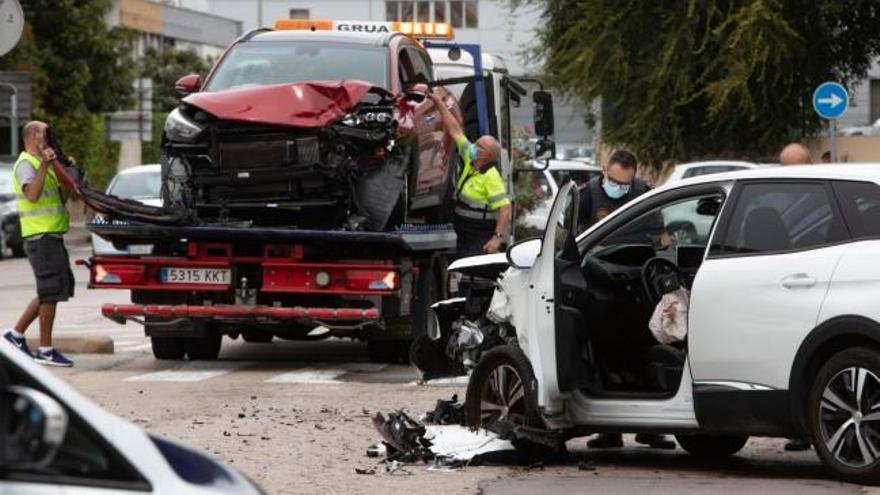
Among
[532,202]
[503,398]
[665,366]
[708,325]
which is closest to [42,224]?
[503,398]

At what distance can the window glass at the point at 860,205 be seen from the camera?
9.66 meters

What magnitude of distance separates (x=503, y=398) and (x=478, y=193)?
20.6 ft

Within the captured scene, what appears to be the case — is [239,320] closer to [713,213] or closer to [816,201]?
[713,213]

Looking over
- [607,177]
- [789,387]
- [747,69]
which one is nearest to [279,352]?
[607,177]

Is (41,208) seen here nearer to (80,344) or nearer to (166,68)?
(80,344)

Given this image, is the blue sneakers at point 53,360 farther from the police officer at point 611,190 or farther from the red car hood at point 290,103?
the police officer at point 611,190

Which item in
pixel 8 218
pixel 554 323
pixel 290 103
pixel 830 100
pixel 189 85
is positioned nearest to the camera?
pixel 554 323

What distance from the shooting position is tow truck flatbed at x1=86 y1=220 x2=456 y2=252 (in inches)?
606

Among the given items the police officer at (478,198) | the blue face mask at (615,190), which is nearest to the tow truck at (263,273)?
the police officer at (478,198)

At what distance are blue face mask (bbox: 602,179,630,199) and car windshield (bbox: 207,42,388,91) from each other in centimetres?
259

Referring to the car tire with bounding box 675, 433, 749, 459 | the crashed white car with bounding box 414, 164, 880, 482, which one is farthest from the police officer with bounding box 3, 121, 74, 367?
the car tire with bounding box 675, 433, 749, 459

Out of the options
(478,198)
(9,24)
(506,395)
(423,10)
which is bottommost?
(506,395)

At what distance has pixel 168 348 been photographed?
17.0 metres

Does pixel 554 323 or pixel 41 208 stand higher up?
pixel 41 208
